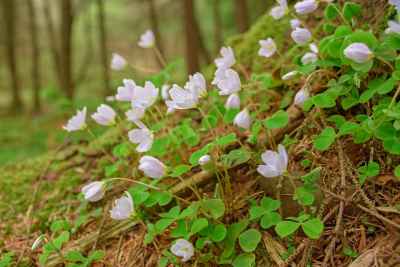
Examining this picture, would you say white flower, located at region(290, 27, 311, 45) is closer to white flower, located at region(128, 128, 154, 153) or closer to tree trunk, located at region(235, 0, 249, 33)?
white flower, located at region(128, 128, 154, 153)

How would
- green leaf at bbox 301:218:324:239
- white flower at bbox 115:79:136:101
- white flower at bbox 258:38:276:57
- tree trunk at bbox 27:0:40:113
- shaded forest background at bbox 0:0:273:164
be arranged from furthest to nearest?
1. tree trunk at bbox 27:0:40:113
2. shaded forest background at bbox 0:0:273:164
3. white flower at bbox 258:38:276:57
4. white flower at bbox 115:79:136:101
5. green leaf at bbox 301:218:324:239

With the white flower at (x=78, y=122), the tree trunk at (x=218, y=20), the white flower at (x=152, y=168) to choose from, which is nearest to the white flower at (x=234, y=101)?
the white flower at (x=152, y=168)

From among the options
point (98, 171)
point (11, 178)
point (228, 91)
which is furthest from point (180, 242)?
point (11, 178)

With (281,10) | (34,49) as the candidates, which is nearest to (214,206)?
(281,10)

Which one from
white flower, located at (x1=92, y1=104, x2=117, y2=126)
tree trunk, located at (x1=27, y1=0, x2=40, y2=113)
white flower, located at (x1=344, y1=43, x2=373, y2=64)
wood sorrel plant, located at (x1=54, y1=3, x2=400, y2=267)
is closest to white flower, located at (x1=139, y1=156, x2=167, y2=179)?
wood sorrel plant, located at (x1=54, y1=3, x2=400, y2=267)

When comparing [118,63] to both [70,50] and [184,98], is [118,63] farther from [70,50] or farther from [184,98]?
[70,50]

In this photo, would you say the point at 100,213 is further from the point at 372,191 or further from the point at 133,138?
the point at 372,191
